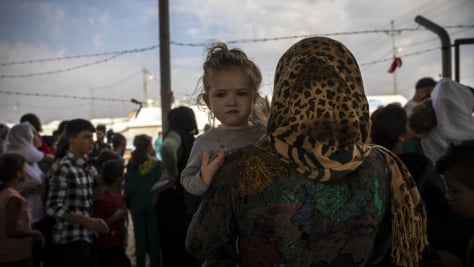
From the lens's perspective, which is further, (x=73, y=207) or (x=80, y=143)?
(x=80, y=143)

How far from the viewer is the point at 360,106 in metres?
1.14

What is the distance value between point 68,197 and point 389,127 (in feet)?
8.32

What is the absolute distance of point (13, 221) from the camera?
290cm

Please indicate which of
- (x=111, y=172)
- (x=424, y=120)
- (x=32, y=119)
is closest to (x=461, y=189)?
(x=424, y=120)

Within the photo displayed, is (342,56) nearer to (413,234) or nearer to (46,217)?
(413,234)

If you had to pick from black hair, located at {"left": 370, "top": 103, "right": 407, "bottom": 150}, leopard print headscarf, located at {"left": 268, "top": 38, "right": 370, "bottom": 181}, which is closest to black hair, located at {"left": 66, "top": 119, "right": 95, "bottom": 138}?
black hair, located at {"left": 370, "top": 103, "right": 407, "bottom": 150}

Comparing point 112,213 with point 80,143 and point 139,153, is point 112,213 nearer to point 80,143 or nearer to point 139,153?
point 139,153

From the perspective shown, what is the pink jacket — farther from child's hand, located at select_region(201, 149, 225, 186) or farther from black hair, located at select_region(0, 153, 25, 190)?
child's hand, located at select_region(201, 149, 225, 186)

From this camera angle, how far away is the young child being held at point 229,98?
1.61 m

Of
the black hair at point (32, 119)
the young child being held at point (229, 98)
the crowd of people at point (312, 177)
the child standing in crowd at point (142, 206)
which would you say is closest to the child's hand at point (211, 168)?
the crowd of people at point (312, 177)

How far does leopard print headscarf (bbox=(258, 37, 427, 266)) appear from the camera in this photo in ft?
3.53

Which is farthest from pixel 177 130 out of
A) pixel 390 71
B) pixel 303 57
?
pixel 390 71

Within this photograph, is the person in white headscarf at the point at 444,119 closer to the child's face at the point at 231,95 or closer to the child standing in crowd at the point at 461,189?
the child standing in crowd at the point at 461,189

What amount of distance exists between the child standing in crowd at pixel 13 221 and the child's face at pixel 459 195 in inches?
121
